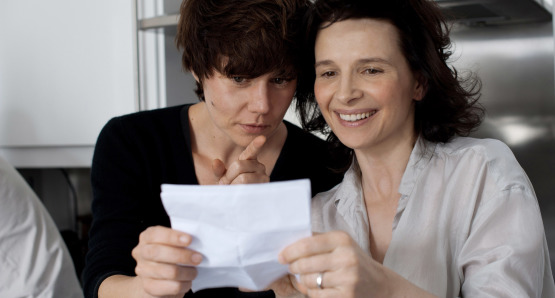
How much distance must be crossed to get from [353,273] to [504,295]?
288mm

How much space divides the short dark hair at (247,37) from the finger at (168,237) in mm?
408

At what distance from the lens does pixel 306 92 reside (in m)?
1.33

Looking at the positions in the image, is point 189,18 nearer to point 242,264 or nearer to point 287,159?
point 287,159

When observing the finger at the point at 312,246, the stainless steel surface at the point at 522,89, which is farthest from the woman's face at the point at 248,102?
the stainless steel surface at the point at 522,89

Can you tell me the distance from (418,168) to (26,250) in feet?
3.24

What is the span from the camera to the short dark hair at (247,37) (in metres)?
1.14

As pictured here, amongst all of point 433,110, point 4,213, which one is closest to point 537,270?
point 433,110

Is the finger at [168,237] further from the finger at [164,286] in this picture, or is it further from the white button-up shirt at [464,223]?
the white button-up shirt at [464,223]

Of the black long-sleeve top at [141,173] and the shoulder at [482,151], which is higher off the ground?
the shoulder at [482,151]

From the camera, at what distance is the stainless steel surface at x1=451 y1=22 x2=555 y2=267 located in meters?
1.64

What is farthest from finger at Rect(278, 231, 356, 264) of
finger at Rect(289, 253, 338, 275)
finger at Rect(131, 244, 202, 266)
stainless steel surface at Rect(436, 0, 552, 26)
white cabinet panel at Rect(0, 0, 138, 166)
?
white cabinet panel at Rect(0, 0, 138, 166)

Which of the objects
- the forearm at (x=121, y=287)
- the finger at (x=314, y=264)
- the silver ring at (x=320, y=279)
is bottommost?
the forearm at (x=121, y=287)

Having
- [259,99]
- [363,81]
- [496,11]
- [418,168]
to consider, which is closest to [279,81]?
[259,99]

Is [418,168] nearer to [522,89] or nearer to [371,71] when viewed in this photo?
[371,71]
